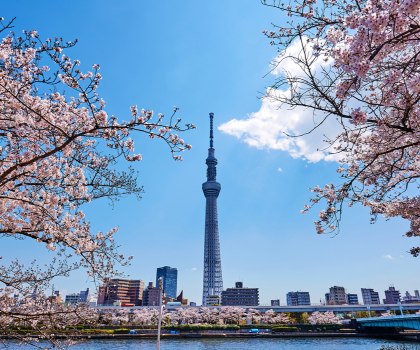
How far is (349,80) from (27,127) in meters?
5.05

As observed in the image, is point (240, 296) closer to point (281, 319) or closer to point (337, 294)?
point (281, 319)

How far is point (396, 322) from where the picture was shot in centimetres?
4056

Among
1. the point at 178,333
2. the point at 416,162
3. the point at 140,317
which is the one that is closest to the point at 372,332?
the point at 178,333

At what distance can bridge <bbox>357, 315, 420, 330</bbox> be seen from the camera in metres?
35.8

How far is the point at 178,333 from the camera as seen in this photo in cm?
5469

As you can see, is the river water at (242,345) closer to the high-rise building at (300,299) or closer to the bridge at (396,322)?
the bridge at (396,322)

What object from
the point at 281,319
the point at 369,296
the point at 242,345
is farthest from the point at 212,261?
the point at 369,296

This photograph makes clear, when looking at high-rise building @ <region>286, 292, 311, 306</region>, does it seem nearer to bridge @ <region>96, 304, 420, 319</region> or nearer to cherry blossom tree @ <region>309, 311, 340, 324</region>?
bridge @ <region>96, 304, 420, 319</region>

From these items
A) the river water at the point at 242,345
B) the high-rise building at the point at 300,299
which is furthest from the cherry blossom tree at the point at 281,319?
the high-rise building at the point at 300,299

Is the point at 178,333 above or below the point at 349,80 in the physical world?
below

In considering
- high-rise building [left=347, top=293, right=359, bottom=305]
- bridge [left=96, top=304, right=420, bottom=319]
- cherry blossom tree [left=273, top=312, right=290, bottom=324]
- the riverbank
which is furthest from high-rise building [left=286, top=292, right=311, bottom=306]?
the riverbank

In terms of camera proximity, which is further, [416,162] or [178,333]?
[178,333]

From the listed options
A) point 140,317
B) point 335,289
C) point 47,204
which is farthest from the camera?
point 335,289

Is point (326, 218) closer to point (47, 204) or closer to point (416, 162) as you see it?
point (416, 162)
